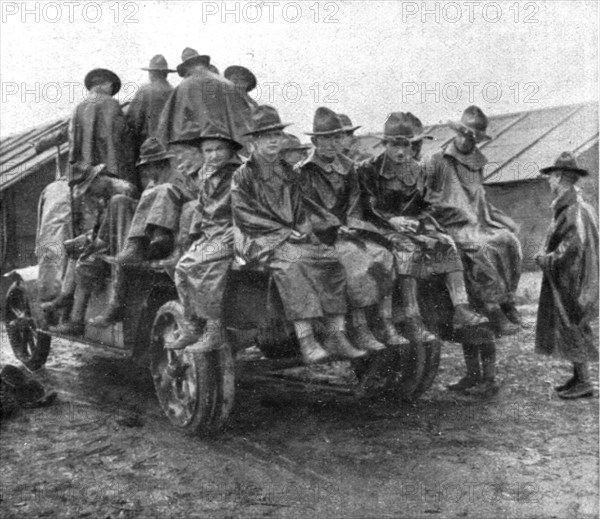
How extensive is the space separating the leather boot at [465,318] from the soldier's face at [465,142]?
148 centimetres

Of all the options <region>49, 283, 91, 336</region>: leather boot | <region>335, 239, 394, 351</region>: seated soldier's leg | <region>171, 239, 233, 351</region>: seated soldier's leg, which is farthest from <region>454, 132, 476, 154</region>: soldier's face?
<region>49, 283, 91, 336</region>: leather boot

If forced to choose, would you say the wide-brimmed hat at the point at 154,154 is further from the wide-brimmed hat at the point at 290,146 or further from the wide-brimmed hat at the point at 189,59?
the wide-brimmed hat at the point at 189,59

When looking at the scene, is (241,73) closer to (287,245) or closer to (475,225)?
(475,225)

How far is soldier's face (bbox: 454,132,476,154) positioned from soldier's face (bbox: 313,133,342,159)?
4.10ft

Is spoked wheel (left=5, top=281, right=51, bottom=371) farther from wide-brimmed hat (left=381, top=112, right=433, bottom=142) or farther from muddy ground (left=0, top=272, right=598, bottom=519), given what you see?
wide-brimmed hat (left=381, top=112, right=433, bottom=142)

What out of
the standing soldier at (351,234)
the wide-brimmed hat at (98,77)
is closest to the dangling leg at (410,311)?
the standing soldier at (351,234)

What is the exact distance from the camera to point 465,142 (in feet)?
20.5

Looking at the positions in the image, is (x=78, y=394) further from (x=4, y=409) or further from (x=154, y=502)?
(x=154, y=502)

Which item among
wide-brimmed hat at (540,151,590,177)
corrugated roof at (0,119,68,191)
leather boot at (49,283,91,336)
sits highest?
wide-brimmed hat at (540,151,590,177)

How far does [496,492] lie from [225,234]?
243 cm

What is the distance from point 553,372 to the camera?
7.39 metres

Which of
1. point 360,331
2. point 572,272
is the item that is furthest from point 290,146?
point 572,272

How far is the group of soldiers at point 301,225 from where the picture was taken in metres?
4.97

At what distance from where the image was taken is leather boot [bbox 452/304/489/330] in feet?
17.9
